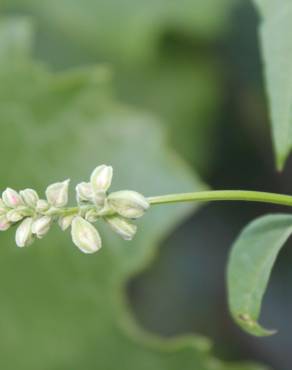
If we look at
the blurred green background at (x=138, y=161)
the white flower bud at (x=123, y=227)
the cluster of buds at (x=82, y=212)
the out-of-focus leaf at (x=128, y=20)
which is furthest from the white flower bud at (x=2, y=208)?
the out-of-focus leaf at (x=128, y=20)

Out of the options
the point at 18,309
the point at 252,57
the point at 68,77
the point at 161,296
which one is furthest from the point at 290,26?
the point at 161,296

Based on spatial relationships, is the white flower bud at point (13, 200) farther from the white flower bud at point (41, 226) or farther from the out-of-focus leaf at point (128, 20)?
the out-of-focus leaf at point (128, 20)

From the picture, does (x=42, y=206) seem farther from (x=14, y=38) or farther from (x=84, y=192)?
(x=14, y=38)

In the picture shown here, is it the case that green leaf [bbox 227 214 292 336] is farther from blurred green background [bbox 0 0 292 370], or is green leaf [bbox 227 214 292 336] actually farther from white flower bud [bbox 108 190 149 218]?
blurred green background [bbox 0 0 292 370]

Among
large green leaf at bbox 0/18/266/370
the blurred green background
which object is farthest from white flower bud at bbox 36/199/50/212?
large green leaf at bbox 0/18/266/370

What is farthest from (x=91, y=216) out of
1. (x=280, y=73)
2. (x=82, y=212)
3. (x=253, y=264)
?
(x=280, y=73)

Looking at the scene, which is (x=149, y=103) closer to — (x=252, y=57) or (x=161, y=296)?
(x=252, y=57)
